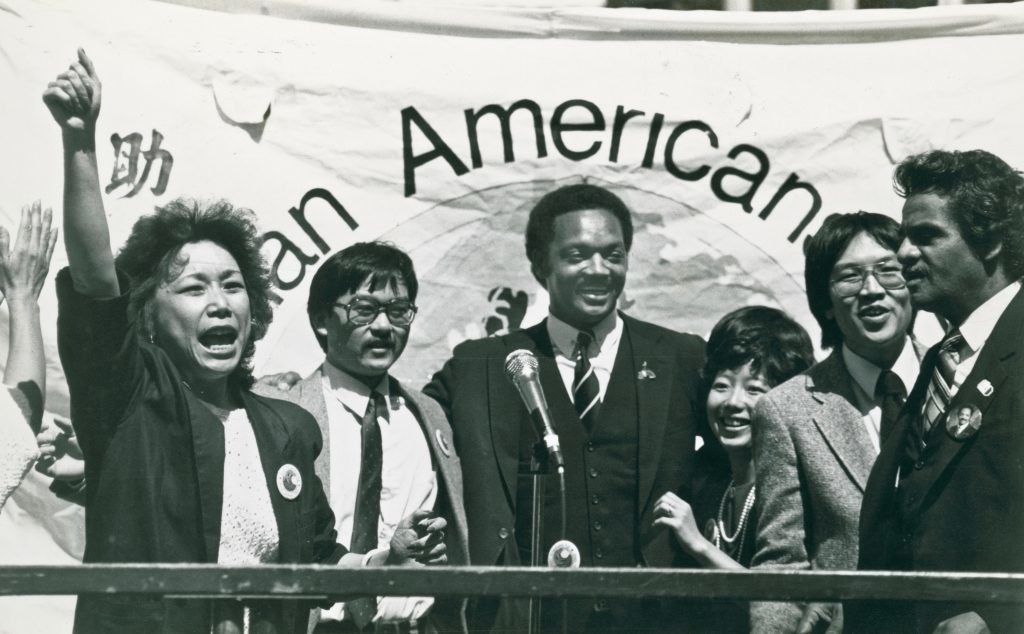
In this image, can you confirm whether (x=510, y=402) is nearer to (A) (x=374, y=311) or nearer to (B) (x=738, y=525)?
(A) (x=374, y=311)

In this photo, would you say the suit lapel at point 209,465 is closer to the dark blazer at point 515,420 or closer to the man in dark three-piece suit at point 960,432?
the dark blazer at point 515,420

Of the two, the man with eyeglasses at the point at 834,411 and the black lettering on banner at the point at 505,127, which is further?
the black lettering on banner at the point at 505,127

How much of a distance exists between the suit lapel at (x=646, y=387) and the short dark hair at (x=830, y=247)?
44 cm

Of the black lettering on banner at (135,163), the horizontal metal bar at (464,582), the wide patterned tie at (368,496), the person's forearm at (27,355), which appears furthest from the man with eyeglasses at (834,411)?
the person's forearm at (27,355)

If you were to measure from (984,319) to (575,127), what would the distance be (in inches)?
48.0

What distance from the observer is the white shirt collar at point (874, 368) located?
4.33 meters

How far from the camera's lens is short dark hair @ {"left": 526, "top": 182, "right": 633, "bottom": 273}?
14.5 feet

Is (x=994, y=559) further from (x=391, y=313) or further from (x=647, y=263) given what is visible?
(x=391, y=313)

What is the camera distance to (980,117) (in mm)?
4492

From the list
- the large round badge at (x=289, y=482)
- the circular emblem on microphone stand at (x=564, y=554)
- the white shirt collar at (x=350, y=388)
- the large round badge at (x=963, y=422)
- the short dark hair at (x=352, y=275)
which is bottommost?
the circular emblem on microphone stand at (x=564, y=554)

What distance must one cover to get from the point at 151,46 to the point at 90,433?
1.07 meters

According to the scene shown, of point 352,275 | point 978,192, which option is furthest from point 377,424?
point 978,192

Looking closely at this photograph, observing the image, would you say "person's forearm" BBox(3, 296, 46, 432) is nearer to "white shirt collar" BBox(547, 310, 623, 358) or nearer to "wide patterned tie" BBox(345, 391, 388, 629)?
"wide patterned tie" BBox(345, 391, 388, 629)

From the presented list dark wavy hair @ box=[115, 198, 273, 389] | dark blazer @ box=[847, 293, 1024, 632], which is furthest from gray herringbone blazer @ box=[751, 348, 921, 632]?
dark wavy hair @ box=[115, 198, 273, 389]
